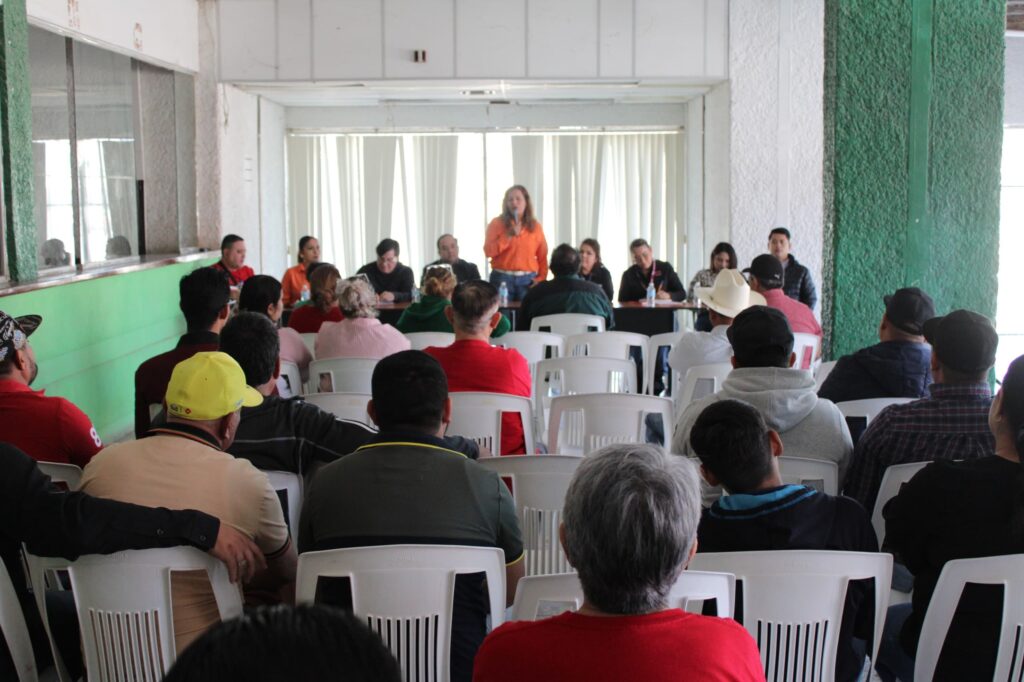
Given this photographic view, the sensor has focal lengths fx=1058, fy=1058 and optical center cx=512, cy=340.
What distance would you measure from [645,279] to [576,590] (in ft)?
23.5

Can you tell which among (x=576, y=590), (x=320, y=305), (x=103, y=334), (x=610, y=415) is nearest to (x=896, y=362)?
(x=610, y=415)

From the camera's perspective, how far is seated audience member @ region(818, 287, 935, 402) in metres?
3.91

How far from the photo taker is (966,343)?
303 centimetres

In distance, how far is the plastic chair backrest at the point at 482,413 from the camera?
12.4 ft

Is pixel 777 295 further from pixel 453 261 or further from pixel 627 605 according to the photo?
pixel 627 605

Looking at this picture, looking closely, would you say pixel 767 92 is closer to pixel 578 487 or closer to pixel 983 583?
pixel 983 583

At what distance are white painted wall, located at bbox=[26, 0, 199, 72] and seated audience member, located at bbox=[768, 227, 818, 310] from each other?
5.04m

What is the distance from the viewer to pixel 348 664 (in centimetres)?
74

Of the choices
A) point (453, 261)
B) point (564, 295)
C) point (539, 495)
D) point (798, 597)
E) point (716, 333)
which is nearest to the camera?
point (798, 597)

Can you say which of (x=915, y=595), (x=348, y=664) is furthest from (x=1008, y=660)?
(x=348, y=664)

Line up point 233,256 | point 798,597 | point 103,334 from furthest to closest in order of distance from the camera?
point 233,256 < point 103,334 < point 798,597

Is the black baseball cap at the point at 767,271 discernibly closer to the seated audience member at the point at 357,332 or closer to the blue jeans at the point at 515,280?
the seated audience member at the point at 357,332

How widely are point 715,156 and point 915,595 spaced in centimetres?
798

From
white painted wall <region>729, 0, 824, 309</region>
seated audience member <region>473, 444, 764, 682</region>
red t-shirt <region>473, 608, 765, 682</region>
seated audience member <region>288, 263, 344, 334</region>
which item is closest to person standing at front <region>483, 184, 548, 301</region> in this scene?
white painted wall <region>729, 0, 824, 309</region>
